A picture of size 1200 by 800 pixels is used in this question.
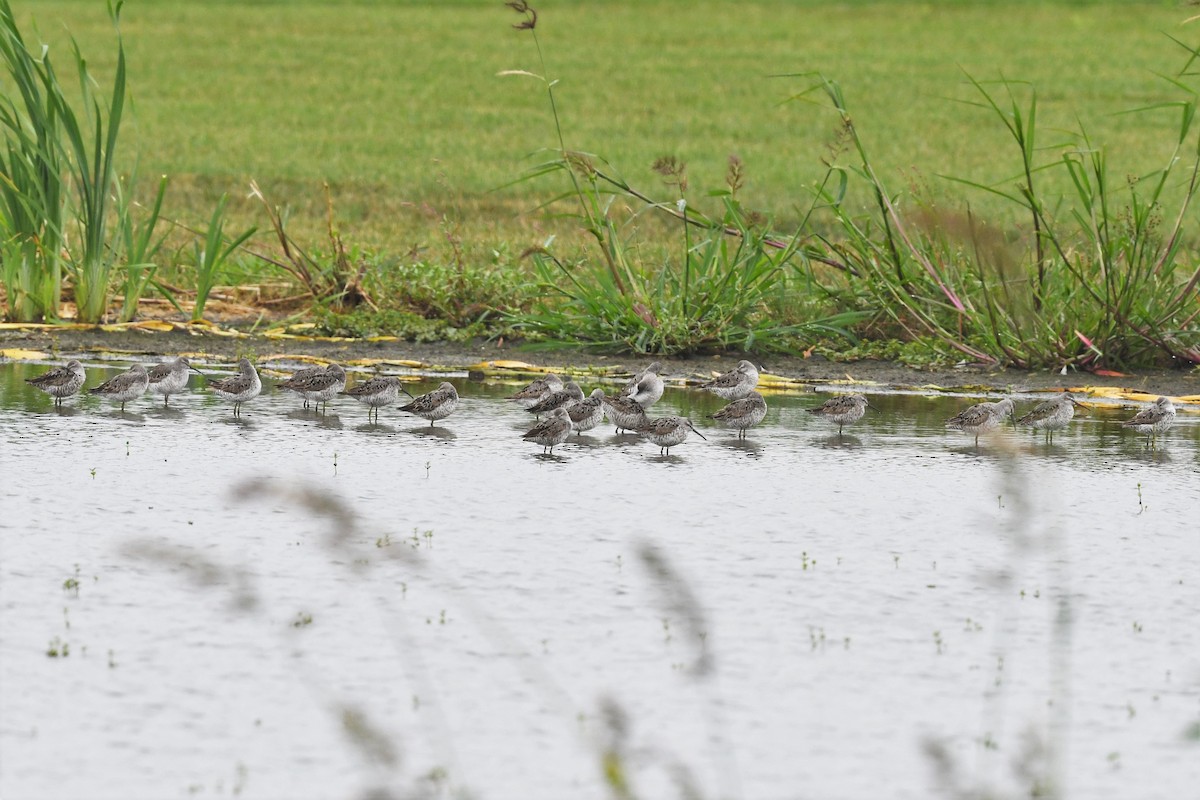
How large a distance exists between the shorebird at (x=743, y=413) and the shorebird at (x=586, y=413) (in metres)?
0.68

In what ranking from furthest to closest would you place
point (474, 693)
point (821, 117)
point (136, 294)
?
point (821, 117) → point (136, 294) → point (474, 693)

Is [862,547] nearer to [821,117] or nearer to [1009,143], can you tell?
[1009,143]

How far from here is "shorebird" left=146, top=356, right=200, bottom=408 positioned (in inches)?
460

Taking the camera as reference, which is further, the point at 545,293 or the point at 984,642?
the point at 545,293

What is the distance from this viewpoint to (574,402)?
1080 centimetres

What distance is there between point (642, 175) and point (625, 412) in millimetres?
17938

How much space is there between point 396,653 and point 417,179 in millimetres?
22719

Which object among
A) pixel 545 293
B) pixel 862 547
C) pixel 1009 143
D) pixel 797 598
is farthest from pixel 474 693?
pixel 1009 143

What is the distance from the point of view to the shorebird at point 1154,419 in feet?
35.6

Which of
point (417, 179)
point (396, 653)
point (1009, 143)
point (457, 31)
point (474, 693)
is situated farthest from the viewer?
point (457, 31)

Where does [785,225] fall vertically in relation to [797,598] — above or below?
below

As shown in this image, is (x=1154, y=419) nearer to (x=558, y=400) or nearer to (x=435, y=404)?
(x=558, y=400)

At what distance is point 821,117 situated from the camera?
40062mm

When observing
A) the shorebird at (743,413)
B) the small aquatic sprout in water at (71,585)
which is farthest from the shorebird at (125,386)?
the small aquatic sprout in water at (71,585)
